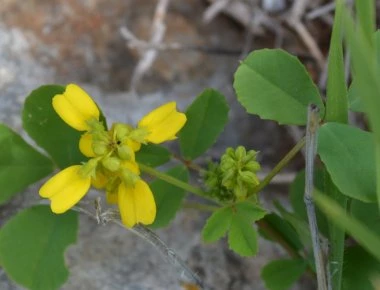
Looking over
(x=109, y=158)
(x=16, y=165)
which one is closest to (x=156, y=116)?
(x=109, y=158)

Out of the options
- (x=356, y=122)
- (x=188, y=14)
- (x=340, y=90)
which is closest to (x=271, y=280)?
(x=340, y=90)

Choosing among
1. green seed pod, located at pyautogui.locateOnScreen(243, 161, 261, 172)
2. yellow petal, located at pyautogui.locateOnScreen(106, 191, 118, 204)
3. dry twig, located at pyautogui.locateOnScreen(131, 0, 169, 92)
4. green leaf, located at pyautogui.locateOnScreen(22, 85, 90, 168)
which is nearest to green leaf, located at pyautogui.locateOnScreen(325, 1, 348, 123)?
green seed pod, located at pyautogui.locateOnScreen(243, 161, 261, 172)

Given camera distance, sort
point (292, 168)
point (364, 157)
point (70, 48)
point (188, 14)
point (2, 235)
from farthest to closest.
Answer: point (188, 14) → point (70, 48) → point (292, 168) → point (2, 235) → point (364, 157)

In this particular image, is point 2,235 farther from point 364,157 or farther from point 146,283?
point 364,157

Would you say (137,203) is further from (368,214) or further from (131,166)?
(368,214)

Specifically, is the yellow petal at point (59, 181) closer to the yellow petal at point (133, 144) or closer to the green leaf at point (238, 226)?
the yellow petal at point (133, 144)
